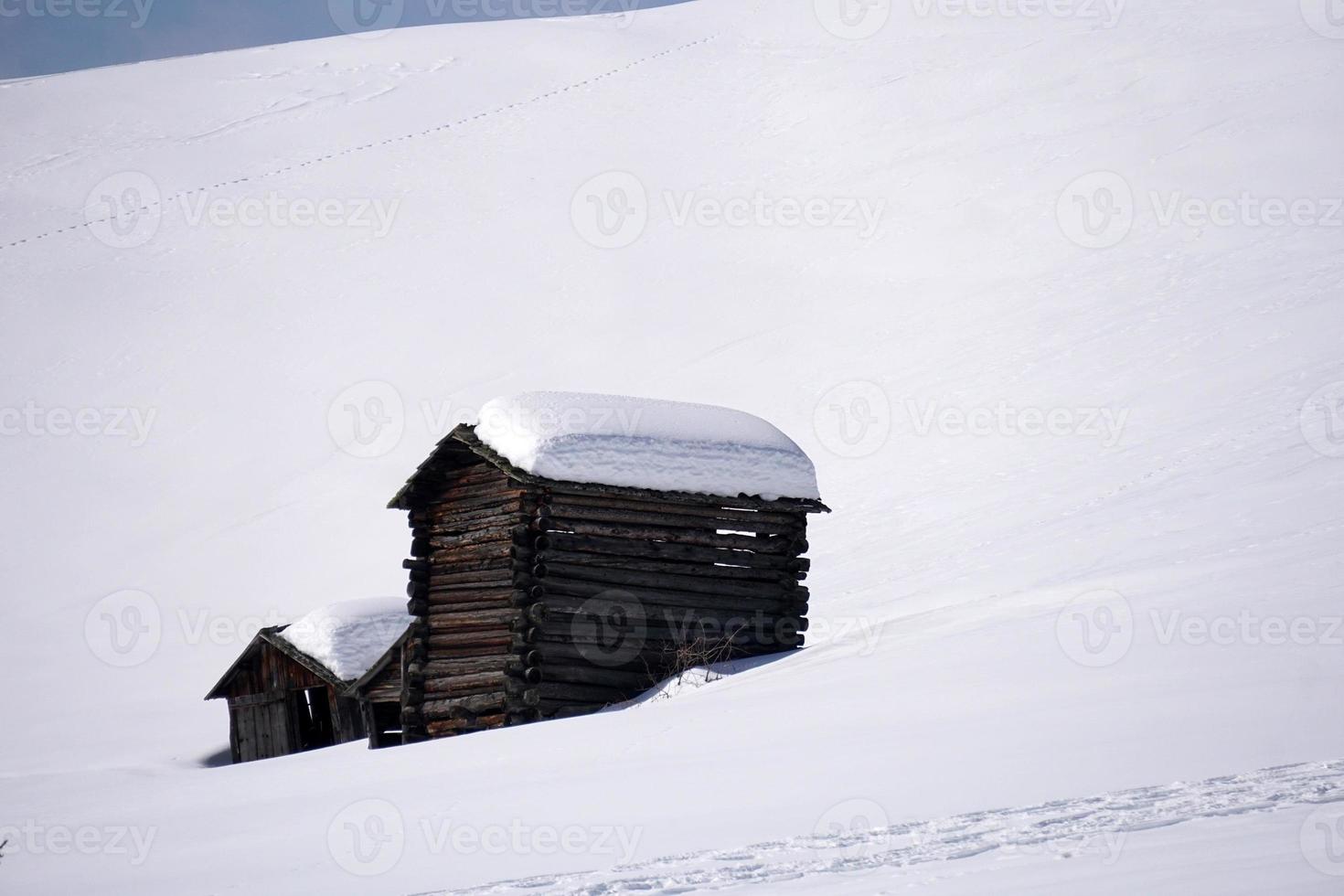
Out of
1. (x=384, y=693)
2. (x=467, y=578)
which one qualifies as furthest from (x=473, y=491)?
(x=384, y=693)

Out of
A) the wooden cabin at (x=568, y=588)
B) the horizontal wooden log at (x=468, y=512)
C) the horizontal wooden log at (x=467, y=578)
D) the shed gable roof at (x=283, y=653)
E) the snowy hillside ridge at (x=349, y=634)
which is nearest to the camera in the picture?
the wooden cabin at (x=568, y=588)

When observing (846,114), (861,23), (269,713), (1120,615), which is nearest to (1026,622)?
(1120,615)

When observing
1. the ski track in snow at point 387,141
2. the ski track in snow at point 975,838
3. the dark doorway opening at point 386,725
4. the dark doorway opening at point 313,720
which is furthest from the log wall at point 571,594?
the ski track in snow at point 387,141

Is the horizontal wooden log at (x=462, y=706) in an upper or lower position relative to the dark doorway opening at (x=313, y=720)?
lower

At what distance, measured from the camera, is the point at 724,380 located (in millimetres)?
38031

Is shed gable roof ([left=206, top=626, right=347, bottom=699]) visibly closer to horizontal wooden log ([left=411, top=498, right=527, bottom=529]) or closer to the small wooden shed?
the small wooden shed

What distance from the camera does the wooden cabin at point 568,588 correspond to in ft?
46.0

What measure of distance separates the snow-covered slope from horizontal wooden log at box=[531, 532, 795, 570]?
2253 millimetres

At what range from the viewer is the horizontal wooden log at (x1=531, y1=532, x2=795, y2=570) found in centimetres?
1418

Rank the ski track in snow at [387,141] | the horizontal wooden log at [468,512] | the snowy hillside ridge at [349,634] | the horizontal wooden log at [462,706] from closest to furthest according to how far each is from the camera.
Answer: the horizontal wooden log at [468,512]
the horizontal wooden log at [462,706]
the snowy hillside ridge at [349,634]
the ski track in snow at [387,141]

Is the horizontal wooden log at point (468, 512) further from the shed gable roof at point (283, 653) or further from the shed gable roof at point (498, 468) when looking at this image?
the shed gable roof at point (283, 653)

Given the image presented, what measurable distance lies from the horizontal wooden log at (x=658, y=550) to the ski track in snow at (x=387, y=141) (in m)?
45.8

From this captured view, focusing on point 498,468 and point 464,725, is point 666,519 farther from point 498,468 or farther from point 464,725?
point 464,725

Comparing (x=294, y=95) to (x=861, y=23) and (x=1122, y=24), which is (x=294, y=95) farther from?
(x=1122, y=24)
